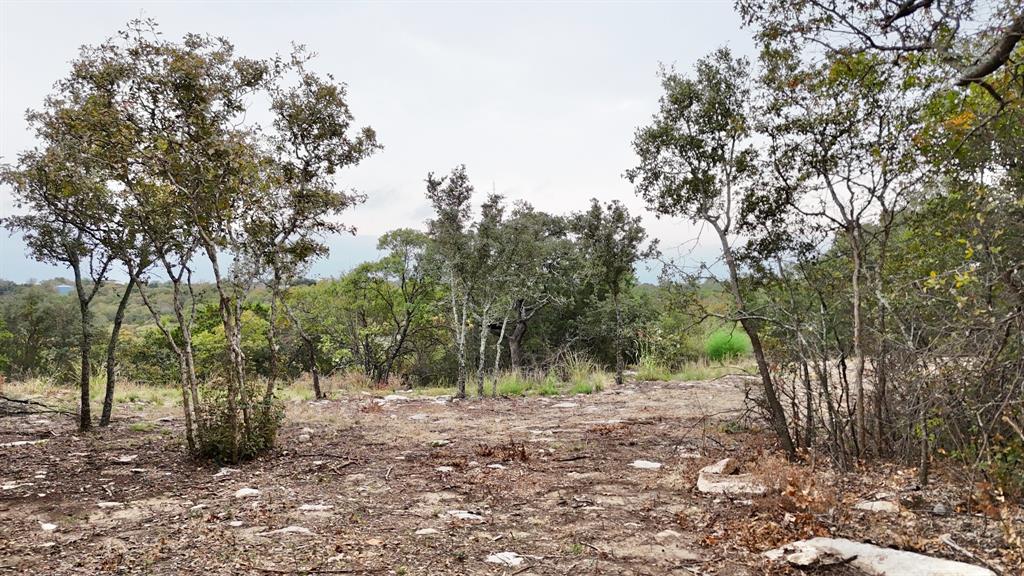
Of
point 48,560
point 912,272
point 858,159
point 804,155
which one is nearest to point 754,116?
point 804,155

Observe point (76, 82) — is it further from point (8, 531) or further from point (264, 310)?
point (264, 310)

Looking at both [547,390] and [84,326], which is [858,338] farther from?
[547,390]

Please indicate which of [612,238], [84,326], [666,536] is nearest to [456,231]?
[612,238]

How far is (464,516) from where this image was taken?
4.63 m

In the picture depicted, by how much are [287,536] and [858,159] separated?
596 cm

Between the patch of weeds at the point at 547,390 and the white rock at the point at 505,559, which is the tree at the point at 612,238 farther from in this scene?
the white rock at the point at 505,559

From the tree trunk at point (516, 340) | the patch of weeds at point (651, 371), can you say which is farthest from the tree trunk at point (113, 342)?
the tree trunk at point (516, 340)

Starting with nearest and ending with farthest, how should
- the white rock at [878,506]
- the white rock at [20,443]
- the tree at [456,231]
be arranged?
the white rock at [878,506]
the white rock at [20,443]
the tree at [456,231]

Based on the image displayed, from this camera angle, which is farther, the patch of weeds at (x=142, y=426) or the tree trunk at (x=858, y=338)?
the patch of weeds at (x=142, y=426)

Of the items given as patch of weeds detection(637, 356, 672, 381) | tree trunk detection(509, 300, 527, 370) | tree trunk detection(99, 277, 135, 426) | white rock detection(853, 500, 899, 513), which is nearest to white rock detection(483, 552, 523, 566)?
white rock detection(853, 500, 899, 513)

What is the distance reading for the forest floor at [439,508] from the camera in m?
3.63

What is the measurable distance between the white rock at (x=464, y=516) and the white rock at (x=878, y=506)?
284 cm

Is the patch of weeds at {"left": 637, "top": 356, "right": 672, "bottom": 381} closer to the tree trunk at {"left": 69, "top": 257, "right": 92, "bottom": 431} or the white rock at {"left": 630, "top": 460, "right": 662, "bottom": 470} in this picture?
the white rock at {"left": 630, "top": 460, "right": 662, "bottom": 470}

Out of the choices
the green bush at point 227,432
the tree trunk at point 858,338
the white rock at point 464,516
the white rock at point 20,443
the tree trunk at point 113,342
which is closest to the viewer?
the white rock at point 464,516
